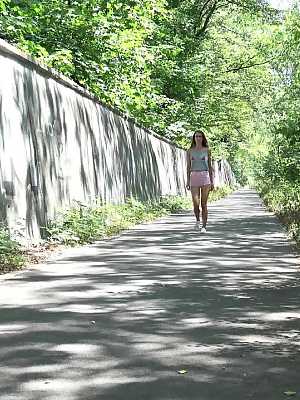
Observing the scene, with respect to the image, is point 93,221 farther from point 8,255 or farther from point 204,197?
point 8,255

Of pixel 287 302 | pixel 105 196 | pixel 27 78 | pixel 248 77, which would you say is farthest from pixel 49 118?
pixel 248 77

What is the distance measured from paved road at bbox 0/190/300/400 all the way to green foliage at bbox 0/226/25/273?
0.79 ft

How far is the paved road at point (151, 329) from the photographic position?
3332mm

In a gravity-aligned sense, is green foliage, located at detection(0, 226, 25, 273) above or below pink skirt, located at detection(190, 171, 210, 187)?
below

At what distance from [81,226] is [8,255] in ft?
10.7

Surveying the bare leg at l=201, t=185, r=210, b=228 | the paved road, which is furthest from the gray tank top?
the paved road

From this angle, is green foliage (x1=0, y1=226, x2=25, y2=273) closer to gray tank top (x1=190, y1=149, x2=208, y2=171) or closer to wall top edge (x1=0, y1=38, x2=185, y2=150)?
wall top edge (x1=0, y1=38, x2=185, y2=150)

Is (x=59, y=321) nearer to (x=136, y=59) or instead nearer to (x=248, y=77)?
(x=136, y=59)

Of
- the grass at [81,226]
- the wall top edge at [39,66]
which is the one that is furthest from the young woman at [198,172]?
the wall top edge at [39,66]

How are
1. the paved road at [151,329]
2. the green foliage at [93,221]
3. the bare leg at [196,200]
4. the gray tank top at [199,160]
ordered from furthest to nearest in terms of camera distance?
the gray tank top at [199,160] < the bare leg at [196,200] < the green foliage at [93,221] < the paved road at [151,329]

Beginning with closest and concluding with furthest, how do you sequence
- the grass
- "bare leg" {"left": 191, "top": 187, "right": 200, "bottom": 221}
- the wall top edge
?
the grass → the wall top edge → "bare leg" {"left": 191, "top": 187, "right": 200, "bottom": 221}

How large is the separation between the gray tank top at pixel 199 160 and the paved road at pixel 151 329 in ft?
15.1

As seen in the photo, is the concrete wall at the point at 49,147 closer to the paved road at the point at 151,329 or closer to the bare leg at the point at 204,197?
the paved road at the point at 151,329

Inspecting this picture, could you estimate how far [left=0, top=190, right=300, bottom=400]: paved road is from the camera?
3.33 m
